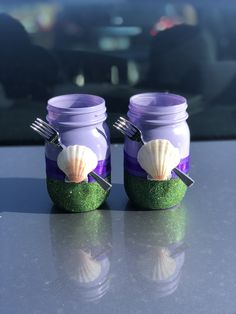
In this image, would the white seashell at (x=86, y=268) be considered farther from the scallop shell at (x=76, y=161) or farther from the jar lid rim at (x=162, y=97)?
the jar lid rim at (x=162, y=97)

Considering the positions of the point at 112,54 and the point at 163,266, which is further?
the point at 112,54

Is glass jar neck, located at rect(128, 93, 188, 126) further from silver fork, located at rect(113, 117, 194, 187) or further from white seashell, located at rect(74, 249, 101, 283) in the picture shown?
white seashell, located at rect(74, 249, 101, 283)

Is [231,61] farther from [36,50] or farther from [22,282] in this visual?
[22,282]

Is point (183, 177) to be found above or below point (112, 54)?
below

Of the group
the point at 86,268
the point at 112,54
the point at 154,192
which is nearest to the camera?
the point at 86,268

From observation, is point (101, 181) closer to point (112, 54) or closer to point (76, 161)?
point (76, 161)

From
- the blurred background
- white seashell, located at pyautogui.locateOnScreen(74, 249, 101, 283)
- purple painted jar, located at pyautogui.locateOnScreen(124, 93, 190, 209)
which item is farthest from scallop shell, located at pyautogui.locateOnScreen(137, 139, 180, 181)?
the blurred background

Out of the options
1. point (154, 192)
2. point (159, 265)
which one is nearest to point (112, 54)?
point (154, 192)
